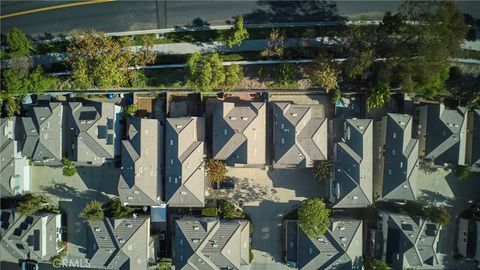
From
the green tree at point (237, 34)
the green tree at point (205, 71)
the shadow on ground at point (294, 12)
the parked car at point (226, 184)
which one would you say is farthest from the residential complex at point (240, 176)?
the shadow on ground at point (294, 12)

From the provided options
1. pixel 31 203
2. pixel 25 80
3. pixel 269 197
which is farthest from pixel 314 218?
pixel 25 80

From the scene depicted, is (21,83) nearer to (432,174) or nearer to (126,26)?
(126,26)

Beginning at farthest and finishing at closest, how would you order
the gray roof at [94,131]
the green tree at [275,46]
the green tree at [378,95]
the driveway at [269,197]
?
the driveway at [269,197]
the gray roof at [94,131]
the green tree at [275,46]
the green tree at [378,95]

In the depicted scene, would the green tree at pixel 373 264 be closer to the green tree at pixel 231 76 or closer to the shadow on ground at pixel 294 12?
the green tree at pixel 231 76

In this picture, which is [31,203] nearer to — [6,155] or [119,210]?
[6,155]

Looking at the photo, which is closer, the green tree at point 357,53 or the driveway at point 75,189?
the green tree at point 357,53

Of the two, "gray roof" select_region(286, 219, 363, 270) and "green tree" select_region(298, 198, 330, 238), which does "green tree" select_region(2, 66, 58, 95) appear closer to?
"green tree" select_region(298, 198, 330, 238)
